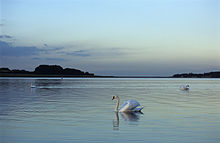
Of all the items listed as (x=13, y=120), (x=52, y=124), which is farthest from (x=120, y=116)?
(x=13, y=120)

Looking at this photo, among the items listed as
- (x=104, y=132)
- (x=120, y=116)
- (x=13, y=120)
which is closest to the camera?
(x=104, y=132)

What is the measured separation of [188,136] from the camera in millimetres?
10742

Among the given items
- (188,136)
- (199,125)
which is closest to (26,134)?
(188,136)

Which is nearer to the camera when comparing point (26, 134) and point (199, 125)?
point (26, 134)

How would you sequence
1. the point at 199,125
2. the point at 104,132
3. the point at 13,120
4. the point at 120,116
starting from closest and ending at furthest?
the point at 104,132 < the point at 199,125 < the point at 13,120 < the point at 120,116

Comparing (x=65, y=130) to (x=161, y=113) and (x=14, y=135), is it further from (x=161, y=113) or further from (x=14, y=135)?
(x=161, y=113)

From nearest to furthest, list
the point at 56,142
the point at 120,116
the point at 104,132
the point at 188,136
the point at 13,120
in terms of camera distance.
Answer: the point at 56,142
the point at 188,136
the point at 104,132
the point at 13,120
the point at 120,116

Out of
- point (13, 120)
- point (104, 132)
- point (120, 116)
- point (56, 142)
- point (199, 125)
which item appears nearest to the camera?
point (56, 142)

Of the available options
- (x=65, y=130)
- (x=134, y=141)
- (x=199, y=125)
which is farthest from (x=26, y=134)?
(x=199, y=125)

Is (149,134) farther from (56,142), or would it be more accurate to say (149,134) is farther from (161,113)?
(161,113)

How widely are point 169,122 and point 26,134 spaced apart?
20.4ft

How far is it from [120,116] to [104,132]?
179 inches

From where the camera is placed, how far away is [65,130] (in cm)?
1174

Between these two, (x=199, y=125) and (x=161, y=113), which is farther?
(x=161, y=113)
